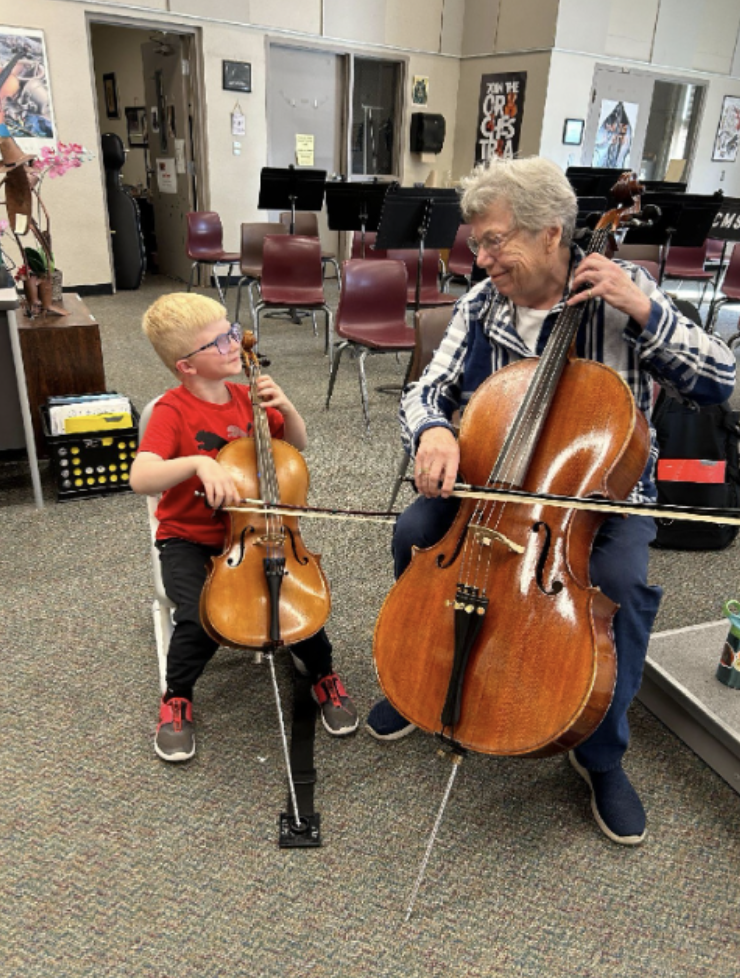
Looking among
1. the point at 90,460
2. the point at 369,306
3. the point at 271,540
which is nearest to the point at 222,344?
the point at 271,540

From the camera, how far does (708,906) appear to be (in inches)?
50.8

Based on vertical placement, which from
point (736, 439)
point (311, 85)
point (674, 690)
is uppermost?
point (311, 85)

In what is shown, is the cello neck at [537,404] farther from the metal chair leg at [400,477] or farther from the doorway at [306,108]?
the doorway at [306,108]

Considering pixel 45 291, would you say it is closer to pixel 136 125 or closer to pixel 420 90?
pixel 136 125

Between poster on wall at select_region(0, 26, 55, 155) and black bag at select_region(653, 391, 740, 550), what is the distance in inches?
215

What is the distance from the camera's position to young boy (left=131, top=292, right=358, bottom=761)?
1515 millimetres

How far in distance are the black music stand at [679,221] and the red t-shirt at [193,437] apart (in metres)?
3.61

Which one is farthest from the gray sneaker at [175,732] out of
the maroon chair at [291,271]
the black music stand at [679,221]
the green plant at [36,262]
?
the black music stand at [679,221]

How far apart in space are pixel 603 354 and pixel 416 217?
2.72 meters

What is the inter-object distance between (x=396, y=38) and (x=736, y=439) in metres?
6.35

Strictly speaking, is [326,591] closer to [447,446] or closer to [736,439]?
[447,446]

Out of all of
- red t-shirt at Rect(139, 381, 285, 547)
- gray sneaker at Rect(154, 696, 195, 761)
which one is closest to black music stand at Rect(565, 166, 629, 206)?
red t-shirt at Rect(139, 381, 285, 547)

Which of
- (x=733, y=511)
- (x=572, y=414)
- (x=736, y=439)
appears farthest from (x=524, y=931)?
(x=736, y=439)

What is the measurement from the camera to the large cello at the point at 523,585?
1.10m
